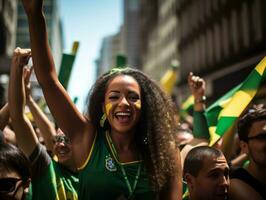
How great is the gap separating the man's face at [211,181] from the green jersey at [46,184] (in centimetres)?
89

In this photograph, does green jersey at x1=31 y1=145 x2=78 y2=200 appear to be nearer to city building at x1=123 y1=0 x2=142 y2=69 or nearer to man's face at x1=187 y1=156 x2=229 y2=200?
man's face at x1=187 y1=156 x2=229 y2=200

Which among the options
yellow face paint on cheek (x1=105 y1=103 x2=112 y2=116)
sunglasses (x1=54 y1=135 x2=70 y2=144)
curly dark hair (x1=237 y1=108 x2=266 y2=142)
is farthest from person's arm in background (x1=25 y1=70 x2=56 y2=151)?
curly dark hair (x1=237 y1=108 x2=266 y2=142)

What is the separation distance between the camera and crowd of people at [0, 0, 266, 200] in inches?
93.9

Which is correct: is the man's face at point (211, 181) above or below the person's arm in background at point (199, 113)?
below

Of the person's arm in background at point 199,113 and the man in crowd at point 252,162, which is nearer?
the man in crowd at point 252,162

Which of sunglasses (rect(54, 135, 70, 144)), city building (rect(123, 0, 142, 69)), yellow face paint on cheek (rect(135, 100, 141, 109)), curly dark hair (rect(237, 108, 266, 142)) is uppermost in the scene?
city building (rect(123, 0, 142, 69))

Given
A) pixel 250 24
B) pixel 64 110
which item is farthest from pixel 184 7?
pixel 64 110

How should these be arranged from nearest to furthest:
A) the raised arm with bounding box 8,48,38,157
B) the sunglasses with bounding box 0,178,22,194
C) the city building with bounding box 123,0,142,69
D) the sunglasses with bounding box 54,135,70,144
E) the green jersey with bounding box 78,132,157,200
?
the sunglasses with bounding box 0,178,22,194 < the green jersey with bounding box 78,132,157,200 < the raised arm with bounding box 8,48,38,157 < the sunglasses with bounding box 54,135,70,144 < the city building with bounding box 123,0,142,69

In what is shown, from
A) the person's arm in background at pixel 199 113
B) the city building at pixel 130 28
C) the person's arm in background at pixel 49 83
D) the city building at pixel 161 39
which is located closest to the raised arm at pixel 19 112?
the person's arm in background at pixel 49 83

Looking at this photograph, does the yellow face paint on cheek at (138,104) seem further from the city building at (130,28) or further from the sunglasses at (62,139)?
the city building at (130,28)

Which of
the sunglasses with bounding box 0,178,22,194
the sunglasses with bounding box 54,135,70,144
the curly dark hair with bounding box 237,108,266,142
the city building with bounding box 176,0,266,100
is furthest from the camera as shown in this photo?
the city building with bounding box 176,0,266,100

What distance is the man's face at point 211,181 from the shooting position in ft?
9.91

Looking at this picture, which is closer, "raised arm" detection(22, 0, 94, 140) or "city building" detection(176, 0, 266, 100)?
"raised arm" detection(22, 0, 94, 140)

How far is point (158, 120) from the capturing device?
2.71 meters
